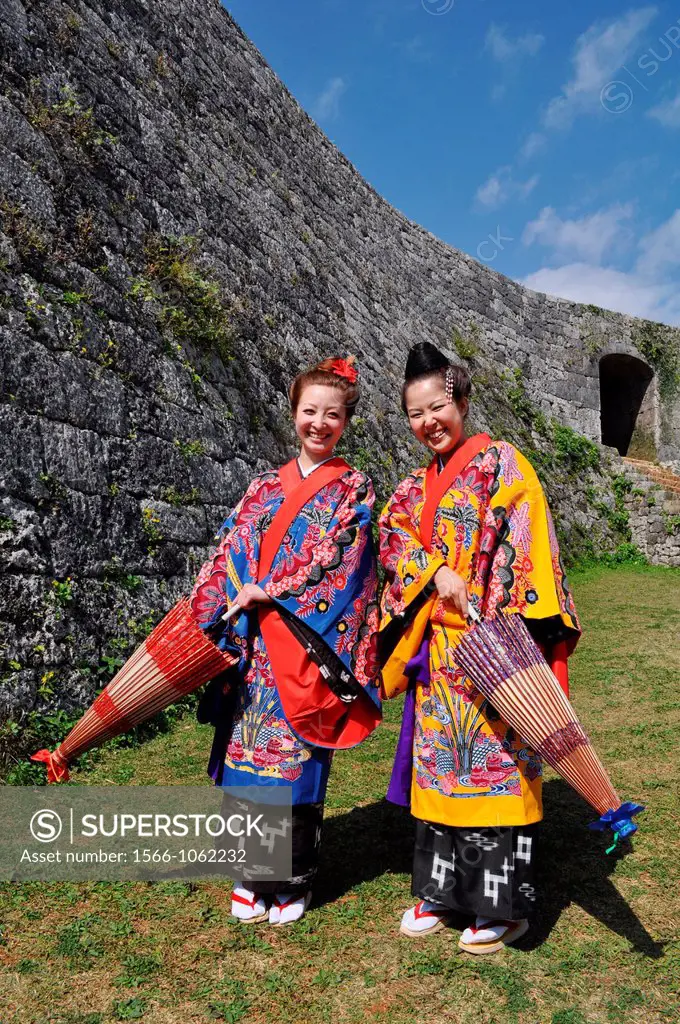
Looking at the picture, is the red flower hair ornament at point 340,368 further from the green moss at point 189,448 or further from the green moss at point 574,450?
the green moss at point 574,450

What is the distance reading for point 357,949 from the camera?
2561mm

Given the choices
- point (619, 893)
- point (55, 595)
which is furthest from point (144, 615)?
point (619, 893)

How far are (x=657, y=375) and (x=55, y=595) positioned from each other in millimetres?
14539

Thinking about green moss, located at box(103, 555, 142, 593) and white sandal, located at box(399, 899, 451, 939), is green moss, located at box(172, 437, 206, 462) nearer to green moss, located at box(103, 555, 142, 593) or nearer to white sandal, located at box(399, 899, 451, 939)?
green moss, located at box(103, 555, 142, 593)

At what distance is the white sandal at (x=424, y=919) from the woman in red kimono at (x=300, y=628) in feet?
1.25

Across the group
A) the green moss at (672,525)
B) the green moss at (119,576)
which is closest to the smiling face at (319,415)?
the green moss at (119,576)

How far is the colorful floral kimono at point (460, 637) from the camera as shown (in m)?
2.53

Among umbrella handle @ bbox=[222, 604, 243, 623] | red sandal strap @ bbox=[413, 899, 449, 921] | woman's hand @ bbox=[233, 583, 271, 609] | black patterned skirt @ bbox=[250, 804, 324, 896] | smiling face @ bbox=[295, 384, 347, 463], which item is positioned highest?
smiling face @ bbox=[295, 384, 347, 463]

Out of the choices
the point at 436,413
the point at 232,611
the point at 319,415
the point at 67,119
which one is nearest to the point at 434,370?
the point at 436,413

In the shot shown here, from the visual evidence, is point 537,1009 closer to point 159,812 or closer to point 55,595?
point 159,812

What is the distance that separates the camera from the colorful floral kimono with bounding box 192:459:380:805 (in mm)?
2619

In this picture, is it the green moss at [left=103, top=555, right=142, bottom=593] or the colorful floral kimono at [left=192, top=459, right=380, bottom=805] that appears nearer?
the colorful floral kimono at [left=192, top=459, right=380, bottom=805]

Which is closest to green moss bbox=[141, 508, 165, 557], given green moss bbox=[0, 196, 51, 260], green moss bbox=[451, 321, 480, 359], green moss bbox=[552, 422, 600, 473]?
green moss bbox=[0, 196, 51, 260]

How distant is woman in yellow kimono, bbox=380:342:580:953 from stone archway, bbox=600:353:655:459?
43.9 feet
